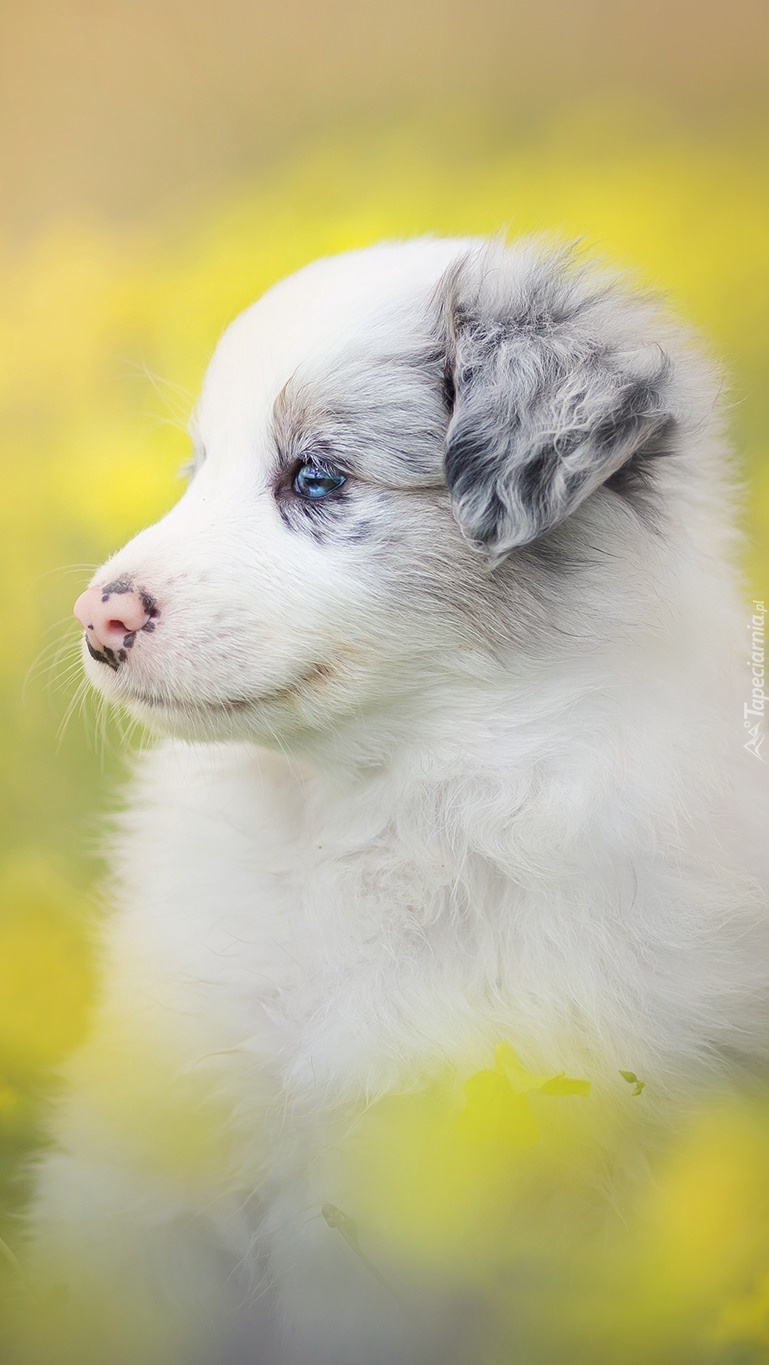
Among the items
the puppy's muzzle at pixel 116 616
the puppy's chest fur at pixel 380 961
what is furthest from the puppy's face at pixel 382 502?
the puppy's chest fur at pixel 380 961

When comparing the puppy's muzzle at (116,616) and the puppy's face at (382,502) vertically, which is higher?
the puppy's face at (382,502)

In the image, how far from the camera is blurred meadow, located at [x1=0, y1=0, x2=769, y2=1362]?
142 centimetres

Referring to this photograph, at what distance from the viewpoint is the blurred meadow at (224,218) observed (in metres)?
1.42

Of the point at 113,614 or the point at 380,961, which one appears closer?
the point at 113,614

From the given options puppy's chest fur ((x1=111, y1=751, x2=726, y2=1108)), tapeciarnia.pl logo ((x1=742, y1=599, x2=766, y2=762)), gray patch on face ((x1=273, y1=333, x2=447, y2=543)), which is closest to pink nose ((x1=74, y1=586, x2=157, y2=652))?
gray patch on face ((x1=273, y1=333, x2=447, y2=543))

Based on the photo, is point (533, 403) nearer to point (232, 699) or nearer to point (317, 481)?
point (317, 481)

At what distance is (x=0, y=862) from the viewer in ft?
5.10

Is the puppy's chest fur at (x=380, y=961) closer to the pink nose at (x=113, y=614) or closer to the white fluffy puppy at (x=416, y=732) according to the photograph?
the white fluffy puppy at (x=416, y=732)

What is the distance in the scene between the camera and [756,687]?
1.35 metres

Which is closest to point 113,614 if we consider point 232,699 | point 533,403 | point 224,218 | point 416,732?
point 232,699

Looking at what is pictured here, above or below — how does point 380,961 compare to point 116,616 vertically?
below

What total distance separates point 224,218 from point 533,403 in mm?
676

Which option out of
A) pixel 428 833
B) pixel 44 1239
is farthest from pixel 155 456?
pixel 44 1239

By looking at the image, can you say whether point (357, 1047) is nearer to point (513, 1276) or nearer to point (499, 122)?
point (513, 1276)
